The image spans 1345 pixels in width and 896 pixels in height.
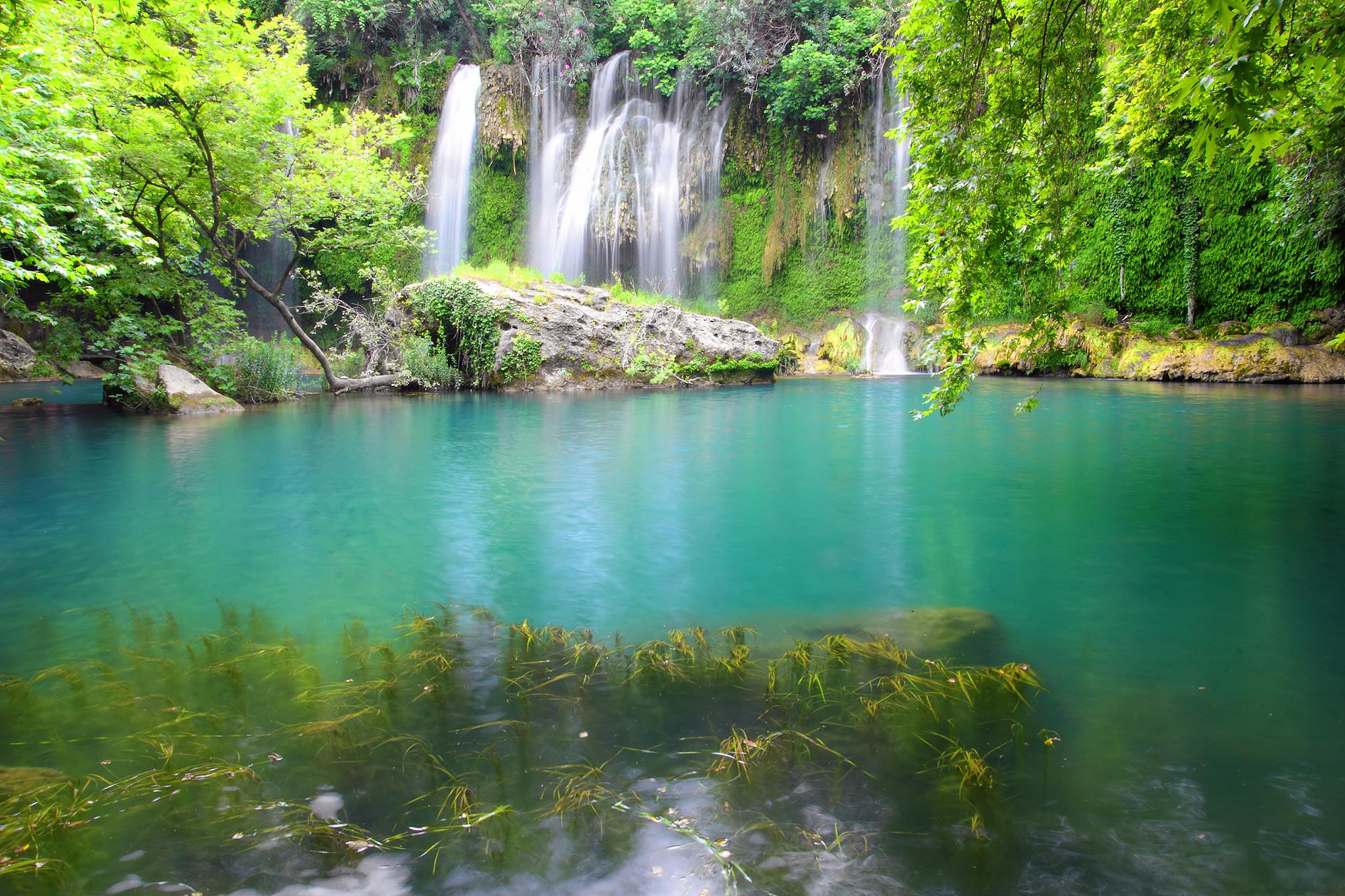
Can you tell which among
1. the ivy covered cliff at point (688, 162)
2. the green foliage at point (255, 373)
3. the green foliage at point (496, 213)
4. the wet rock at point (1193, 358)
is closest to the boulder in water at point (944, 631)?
Result: the ivy covered cliff at point (688, 162)

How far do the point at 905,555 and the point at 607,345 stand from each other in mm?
15858

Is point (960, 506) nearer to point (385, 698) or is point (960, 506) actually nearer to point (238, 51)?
point (385, 698)

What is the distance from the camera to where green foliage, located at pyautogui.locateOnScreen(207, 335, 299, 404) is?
52.7 ft

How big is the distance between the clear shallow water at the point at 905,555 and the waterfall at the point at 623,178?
58.8 ft

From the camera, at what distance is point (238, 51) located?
1314 cm

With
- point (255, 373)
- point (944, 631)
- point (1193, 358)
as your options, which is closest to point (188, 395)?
point (255, 373)

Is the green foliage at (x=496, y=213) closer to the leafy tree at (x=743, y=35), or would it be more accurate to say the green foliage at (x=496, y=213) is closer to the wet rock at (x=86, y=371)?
the leafy tree at (x=743, y=35)

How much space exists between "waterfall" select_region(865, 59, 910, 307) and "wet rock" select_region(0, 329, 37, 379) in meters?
28.8

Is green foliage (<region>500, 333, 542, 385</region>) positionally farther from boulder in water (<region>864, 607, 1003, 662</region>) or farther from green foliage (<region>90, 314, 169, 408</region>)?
boulder in water (<region>864, 607, 1003, 662</region>)

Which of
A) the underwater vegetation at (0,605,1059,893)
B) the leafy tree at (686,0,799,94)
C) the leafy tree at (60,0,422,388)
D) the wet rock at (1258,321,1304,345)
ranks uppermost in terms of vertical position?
the leafy tree at (686,0,799,94)

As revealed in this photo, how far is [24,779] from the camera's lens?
8.38 ft

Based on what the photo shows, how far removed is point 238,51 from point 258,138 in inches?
60.5

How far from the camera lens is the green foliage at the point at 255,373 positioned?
16078mm

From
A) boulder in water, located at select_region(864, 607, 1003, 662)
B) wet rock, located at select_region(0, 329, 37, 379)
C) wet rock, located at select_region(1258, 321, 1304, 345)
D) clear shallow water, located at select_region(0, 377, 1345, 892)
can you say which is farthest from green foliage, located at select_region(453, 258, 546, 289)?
wet rock, located at select_region(1258, 321, 1304, 345)
